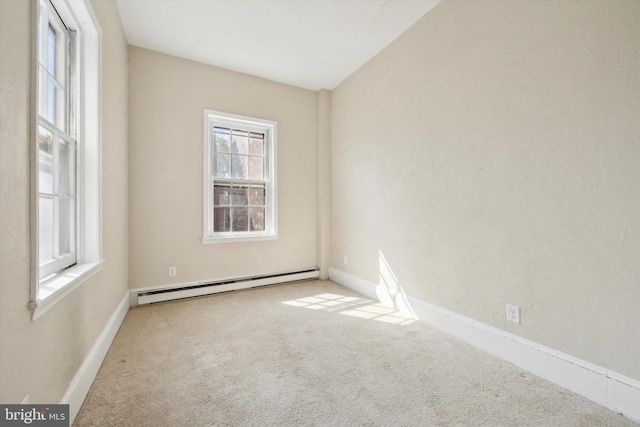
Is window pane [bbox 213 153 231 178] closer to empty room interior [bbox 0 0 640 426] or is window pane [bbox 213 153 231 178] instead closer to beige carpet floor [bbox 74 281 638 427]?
empty room interior [bbox 0 0 640 426]

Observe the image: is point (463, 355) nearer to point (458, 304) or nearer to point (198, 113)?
point (458, 304)

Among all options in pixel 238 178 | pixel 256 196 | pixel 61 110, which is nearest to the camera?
pixel 61 110

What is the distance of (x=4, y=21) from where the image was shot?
90 cm

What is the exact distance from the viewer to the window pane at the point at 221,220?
11.4ft

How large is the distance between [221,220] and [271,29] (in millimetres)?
2305

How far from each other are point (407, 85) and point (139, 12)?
106 inches

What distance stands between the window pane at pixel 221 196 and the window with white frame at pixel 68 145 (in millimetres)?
1635

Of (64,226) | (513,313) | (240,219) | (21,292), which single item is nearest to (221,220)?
(240,219)

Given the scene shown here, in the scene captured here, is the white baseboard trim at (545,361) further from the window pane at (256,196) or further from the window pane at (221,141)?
the window pane at (221,141)

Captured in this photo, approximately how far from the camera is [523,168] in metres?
1.83

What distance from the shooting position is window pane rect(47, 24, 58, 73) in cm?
154

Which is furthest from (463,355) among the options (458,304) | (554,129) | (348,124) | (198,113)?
(198,113)

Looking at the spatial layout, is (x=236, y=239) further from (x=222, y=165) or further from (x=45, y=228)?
(x=45, y=228)

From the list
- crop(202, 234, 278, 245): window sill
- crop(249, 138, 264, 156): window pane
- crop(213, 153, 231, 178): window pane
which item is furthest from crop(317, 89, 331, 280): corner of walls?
crop(213, 153, 231, 178): window pane
